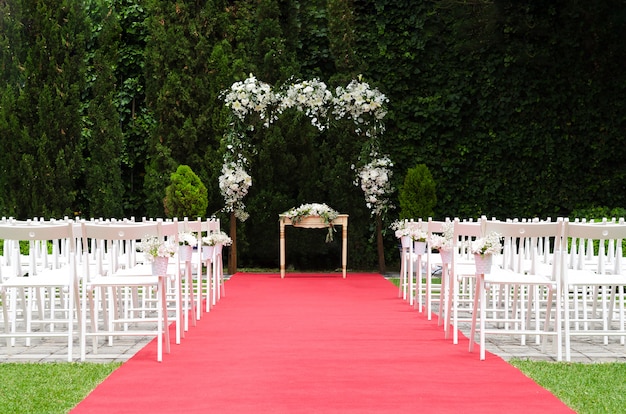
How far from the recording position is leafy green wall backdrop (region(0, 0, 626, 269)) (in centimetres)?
1437

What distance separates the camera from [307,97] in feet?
Result: 46.1

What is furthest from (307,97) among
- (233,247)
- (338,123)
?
(233,247)

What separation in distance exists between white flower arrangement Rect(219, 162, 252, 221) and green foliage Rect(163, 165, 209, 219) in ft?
1.07

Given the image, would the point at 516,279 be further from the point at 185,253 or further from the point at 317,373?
the point at 185,253

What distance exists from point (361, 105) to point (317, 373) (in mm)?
9098

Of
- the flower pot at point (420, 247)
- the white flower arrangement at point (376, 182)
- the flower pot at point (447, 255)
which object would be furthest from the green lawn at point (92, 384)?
the white flower arrangement at point (376, 182)

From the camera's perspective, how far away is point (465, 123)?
49.5 feet

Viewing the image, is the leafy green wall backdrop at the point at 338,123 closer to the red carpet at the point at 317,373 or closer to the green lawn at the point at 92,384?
the red carpet at the point at 317,373

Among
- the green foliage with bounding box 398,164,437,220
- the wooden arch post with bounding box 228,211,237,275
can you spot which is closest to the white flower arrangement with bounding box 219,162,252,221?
the wooden arch post with bounding box 228,211,237,275

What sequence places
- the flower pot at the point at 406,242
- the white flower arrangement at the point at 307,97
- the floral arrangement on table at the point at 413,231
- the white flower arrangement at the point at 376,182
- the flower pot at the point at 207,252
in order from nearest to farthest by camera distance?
the floral arrangement on table at the point at 413,231, the flower pot at the point at 207,252, the flower pot at the point at 406,242, the white flower arrangement at the point at 376,182, the white flower arrangement at the point at 307,97

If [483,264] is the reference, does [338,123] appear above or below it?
above

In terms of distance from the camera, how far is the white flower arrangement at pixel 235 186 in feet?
45.2

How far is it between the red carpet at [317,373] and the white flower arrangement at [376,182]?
528 centimetres

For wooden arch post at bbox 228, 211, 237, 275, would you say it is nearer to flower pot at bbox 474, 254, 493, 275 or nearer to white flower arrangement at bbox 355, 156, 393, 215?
white flower arrangement at bbox 355, 156, 393, 215
